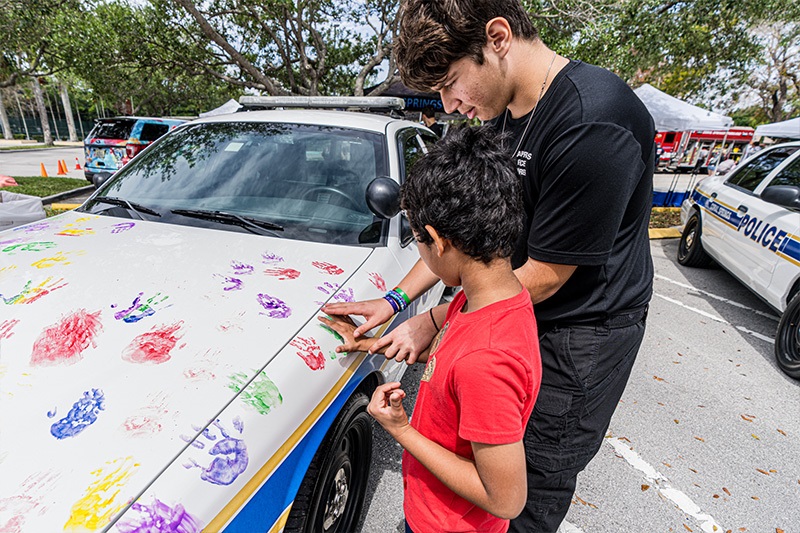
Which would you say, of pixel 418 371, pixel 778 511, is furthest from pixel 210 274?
pixel 778 511

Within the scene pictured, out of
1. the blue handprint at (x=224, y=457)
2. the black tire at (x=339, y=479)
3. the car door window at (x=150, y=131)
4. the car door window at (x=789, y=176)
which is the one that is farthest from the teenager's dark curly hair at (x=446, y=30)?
the car door window at (x=150, y=131)

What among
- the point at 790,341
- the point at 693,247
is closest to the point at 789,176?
the point at 790,341

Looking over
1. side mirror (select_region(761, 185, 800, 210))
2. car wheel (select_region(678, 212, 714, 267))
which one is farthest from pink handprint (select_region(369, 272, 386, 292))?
car wheel (select_region(678, 212, 714, 267))

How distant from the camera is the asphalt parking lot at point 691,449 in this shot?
7.04ft

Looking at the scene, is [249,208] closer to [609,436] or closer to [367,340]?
[367,340]

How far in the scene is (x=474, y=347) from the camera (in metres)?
0.88

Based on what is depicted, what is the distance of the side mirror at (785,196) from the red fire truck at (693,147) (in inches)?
765

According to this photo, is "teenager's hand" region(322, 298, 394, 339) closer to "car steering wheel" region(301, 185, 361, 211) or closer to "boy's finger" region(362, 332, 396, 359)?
"boy's finger" region(362, 332, 396, 359)

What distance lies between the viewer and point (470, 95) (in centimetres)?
115

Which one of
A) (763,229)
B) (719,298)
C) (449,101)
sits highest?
(449,101)

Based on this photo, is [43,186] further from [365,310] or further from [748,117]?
[748,117]

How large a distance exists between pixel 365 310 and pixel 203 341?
50 centimetres

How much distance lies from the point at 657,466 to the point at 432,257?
7.72ft

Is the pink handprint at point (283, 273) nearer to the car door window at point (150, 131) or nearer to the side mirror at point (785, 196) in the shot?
the side mirror at point (785, 196)
